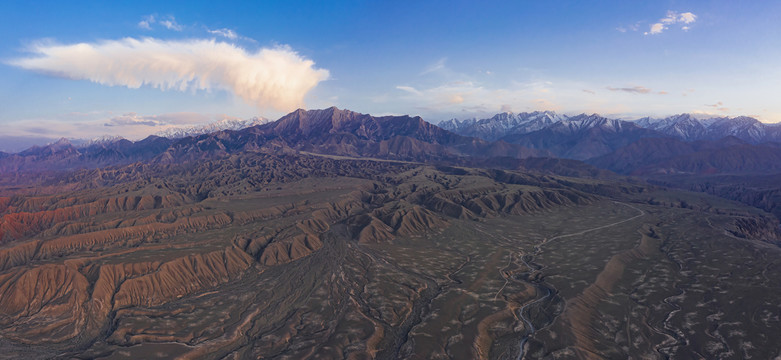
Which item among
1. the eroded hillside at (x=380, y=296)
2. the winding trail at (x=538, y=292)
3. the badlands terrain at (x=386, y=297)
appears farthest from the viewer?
the winding trail at (x=538, y=292)

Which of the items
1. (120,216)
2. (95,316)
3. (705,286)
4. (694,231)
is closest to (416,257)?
(705,286)

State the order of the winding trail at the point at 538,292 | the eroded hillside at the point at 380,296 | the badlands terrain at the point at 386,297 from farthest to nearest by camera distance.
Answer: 1. the winding trail at the point at 538,292
2. the eroded hillside at the point at 380,296
3. the badlands terrain at the point at 386,297

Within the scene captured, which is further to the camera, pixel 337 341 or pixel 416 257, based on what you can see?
pixel 416 257

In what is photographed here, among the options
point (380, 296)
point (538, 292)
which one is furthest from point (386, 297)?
point (538, 292)

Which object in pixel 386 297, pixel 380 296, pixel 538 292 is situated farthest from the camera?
pixel 538 292

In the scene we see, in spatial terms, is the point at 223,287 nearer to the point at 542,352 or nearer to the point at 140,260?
the point at 140,260

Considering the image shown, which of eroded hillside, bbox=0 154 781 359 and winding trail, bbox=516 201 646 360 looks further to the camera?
winding trail, bbox=516 201 646 360

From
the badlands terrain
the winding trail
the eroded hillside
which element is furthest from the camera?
the winding trail

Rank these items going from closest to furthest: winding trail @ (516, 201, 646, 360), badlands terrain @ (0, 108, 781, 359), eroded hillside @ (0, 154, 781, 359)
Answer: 1. badlands terrain @ (0, 108, 781, 359)
2. eroded hillside @ (0, 154, 781, 359)
3. winding trail @ (516, 201, 646, 360)

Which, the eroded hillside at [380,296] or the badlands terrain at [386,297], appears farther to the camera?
the eroded hillside at [380,296]

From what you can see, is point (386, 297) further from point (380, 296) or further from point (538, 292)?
point (538, 292)

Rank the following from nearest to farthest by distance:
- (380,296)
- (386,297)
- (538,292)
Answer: (386,297) → (380,296) → (538,292)
